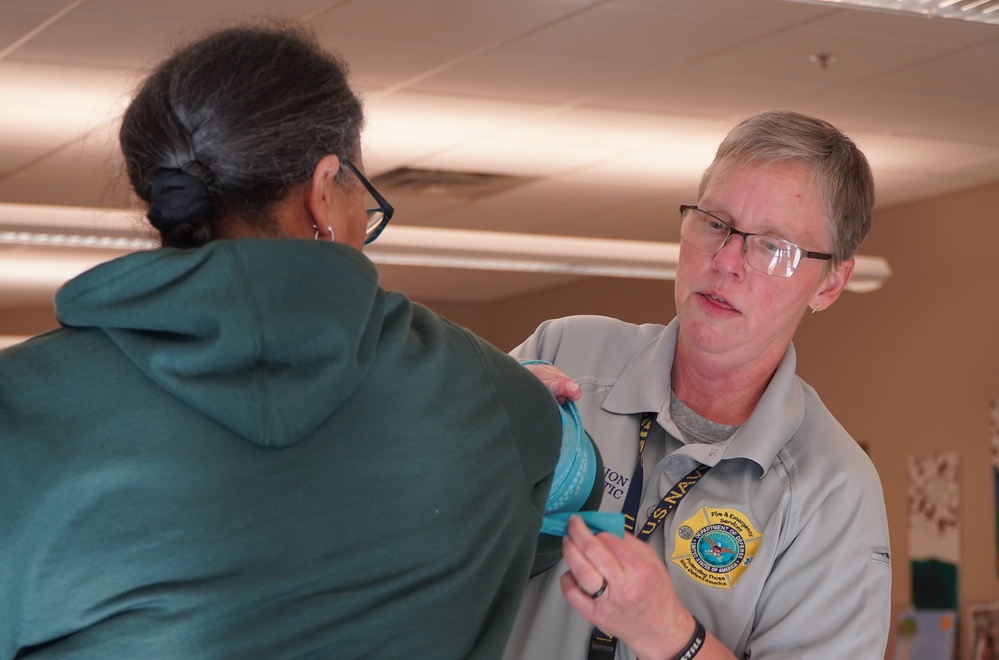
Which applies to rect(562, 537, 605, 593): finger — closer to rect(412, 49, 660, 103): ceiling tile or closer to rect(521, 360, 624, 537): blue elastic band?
rect(521, 360, 624, 537): blue elastic band

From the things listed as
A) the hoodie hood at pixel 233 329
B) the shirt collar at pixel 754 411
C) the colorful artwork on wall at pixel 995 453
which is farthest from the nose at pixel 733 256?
the colorful artwork on wall at pixel 995 453

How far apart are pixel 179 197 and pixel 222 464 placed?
0.26 m

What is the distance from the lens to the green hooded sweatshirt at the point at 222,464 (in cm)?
105

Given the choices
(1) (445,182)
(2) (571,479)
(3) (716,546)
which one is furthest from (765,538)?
(1) (445,182)

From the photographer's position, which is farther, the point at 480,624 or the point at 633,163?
the point at 633,163

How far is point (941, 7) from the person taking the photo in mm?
4238

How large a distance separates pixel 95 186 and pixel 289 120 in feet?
20.5

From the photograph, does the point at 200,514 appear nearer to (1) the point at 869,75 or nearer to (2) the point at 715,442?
(2) the point at 715,442

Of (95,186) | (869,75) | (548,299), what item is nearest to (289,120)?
(869,75)

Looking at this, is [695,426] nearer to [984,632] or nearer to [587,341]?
[587,341]

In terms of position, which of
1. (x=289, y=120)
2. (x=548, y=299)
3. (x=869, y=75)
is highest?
(x=869, y=75)

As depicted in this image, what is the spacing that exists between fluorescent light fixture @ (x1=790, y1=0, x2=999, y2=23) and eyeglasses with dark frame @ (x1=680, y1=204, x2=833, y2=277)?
2.39 m

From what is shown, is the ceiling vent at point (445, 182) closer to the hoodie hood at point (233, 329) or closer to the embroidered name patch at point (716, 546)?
the embroidered name patch at point (716, 546)

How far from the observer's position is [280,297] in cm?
107
